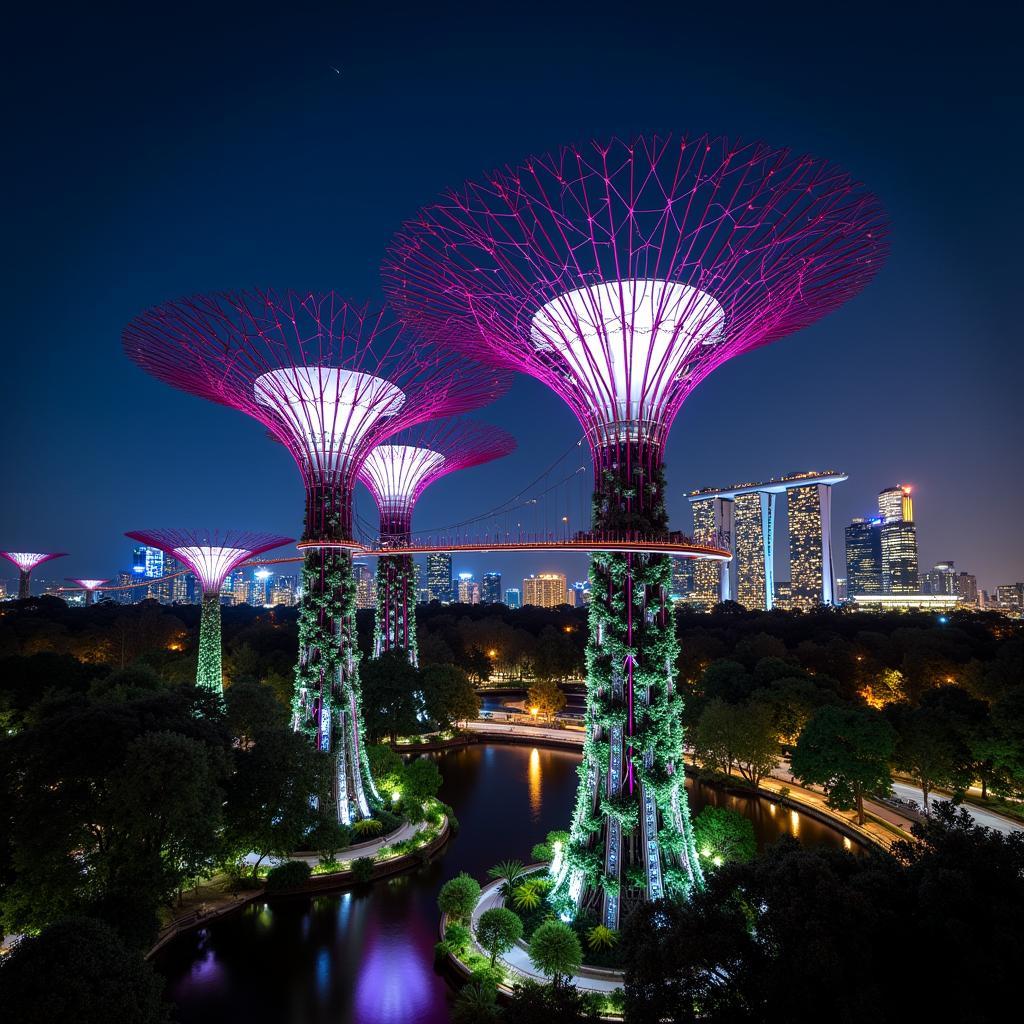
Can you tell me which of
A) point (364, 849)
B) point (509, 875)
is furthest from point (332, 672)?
point (509, 875)

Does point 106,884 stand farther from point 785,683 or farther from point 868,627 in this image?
point 868,627

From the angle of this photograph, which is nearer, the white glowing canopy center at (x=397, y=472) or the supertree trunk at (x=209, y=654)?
the supertree trunk at (x=209, y=654)

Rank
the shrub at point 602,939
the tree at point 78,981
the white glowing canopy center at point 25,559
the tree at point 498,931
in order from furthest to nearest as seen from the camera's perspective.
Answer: the white glowing canopy center at point 25,559, the tree at point 498,931, the shrub at point 602,939, the tree at point 78,981


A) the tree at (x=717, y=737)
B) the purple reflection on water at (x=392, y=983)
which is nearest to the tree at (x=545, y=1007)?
the purple reflection on water at (x=392, y=983)

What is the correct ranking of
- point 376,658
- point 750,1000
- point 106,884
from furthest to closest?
point 376,658 → point 106,884 → point 750,1000

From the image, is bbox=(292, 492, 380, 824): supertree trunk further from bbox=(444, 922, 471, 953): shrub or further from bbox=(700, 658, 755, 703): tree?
bbox=(700, 658, 755, 703): tree

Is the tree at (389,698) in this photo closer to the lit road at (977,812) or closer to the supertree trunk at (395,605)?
the supertree trunk at (395,605)

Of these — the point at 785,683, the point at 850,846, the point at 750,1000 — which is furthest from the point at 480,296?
the point at 785,683
